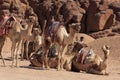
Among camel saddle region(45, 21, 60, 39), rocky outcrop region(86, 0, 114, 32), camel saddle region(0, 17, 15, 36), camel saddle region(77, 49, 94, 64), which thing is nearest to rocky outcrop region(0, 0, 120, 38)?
rocky outcrop region(86, 0, 114, 32)

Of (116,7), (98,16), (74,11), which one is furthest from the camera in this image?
(74,11)

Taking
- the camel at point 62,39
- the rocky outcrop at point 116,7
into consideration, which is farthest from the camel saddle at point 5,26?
the rocky outcrop at point 116,7

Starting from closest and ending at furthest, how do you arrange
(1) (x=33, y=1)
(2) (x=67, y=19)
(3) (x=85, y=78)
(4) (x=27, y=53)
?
(3) (x=85, y=78) < (4) (x=27, y=53) < (2) (x=67, y=19) < (1) (x=33, y=1)

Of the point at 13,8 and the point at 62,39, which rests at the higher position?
the point at 13,8

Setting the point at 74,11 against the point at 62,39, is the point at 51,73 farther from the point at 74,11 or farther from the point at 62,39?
the point at 74,11

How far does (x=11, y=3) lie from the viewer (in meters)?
45.7

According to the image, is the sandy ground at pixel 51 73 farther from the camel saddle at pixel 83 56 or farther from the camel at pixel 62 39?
the camel saddle at pixel 83 56

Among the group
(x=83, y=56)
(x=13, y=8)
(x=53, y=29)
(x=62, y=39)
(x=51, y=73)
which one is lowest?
(x=51, y=73)

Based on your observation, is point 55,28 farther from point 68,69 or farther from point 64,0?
point 64,0

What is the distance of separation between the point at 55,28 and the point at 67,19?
30.0 metres

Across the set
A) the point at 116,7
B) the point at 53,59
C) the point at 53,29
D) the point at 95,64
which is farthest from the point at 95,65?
the point at 116,7

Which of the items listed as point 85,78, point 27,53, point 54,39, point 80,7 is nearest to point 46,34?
point 54,39

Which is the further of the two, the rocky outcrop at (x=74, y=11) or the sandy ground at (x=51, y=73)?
the rocky outcrop at (x=74, y=11)

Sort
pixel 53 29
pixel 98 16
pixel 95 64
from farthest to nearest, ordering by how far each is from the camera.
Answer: pixel 98 16 < pixel 53 29 < pixel 95 64
